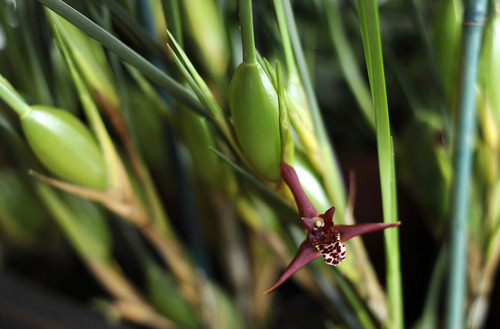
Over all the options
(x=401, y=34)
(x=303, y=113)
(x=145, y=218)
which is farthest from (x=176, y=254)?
(x=401, y=34)

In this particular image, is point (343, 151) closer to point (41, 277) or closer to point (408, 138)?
point (408, 138)

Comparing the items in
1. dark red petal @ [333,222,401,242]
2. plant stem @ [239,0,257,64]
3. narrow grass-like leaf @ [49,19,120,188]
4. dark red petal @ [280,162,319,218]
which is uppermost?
narrow grass-like leaf @ [49,19,120,188]

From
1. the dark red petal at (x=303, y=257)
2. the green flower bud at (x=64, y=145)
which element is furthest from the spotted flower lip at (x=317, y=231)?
the green flower bud at (x=64, y=145)

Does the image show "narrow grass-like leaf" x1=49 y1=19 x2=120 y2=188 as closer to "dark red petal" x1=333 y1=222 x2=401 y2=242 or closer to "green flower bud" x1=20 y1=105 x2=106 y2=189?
"green flower bud" x1=20 y1=105 x2=106 y2=189

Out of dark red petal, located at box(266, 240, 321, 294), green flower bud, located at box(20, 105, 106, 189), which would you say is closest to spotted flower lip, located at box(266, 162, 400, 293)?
dark red petal, located at box(266, 240, 321, 294)

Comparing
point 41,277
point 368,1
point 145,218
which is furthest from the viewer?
point 41,277

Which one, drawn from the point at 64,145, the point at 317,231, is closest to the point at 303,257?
the point at 317,231
